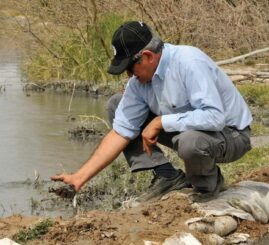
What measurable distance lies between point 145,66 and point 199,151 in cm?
56

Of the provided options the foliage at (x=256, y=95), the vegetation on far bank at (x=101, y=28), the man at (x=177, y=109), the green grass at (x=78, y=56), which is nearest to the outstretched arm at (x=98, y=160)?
the man at (x=177, y=109)

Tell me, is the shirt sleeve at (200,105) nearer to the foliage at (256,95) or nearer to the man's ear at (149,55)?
the man's ear at (149,55)

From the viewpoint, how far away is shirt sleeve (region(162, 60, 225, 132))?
390 cm

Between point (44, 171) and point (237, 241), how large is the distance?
8.92ft

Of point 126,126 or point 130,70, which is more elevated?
point 130,70

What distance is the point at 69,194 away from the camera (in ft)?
13.6

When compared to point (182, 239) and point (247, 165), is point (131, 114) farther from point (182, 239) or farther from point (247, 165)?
point (247, 165)

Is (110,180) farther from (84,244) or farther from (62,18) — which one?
(62,18)

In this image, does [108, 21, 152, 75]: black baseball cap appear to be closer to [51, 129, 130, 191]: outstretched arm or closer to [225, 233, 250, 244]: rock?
[51, 129, 130, 191]: outstretched arm

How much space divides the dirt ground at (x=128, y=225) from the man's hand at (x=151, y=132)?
35 cm

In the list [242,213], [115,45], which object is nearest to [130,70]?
[115,45]

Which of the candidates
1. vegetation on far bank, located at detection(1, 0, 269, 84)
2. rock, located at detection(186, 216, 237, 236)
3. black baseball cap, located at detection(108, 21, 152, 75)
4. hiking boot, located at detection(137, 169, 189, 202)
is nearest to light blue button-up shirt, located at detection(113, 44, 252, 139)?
black baseball cap, located at detection(108, 21, 152, 75)

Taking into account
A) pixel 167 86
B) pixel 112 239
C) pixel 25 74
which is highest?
pixel 167 86

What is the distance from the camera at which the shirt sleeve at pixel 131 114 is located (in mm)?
4332
